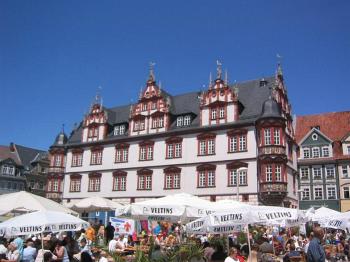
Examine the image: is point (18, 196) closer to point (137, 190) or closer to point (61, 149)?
point (137, 190)

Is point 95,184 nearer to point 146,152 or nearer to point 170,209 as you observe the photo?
point 146,152

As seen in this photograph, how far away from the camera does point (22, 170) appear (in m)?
71.9

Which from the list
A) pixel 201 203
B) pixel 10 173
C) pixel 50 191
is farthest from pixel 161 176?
pixel 10 173

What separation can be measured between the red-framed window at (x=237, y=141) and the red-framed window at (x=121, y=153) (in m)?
12.8

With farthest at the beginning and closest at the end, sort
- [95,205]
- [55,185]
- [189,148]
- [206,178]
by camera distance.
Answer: [55,185], [189,148], [206,178], [95,205]

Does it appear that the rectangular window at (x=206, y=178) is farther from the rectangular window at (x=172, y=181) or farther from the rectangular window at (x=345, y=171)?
the rectangular window at (x=345, y=171)

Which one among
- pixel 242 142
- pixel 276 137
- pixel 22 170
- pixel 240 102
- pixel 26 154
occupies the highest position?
pixel 240 102

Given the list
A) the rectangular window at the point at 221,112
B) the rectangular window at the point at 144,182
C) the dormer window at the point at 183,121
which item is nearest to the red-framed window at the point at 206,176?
the rectangular window at the point at 221,112

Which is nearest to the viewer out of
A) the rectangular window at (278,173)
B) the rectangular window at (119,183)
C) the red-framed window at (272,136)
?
the rectangular window at (278,173)

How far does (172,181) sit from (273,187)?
10933 millimetres

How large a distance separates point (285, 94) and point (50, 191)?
30.6 metres

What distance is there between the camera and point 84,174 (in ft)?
161

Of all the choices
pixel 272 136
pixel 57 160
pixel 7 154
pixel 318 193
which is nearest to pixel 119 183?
pixel 57 160

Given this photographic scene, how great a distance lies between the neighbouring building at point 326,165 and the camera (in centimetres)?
4984
